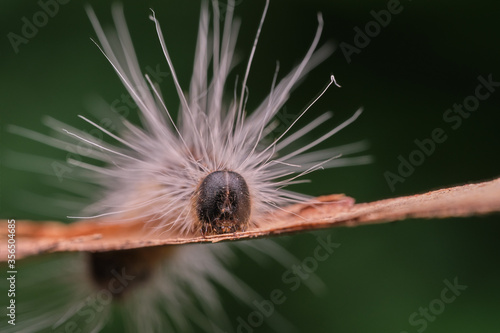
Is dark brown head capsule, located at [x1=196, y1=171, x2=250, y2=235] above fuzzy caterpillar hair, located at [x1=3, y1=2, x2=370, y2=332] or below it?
below

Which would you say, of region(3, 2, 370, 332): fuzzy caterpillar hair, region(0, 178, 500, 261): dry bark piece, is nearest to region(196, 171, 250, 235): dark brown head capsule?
region(3, 2, 370, 332): fuzzy caterpillar hair

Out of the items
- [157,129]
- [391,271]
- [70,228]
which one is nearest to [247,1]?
[157,129]

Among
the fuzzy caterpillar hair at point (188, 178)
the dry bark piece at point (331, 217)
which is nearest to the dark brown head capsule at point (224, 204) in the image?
the fuzzy caterpillar hair at point (188, 178)

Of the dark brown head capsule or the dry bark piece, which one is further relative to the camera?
the dark brown head capsule

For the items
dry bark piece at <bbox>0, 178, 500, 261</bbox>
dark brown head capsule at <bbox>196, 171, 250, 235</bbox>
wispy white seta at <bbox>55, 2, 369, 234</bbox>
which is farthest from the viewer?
wispy white seta at <bbox>55, 2, 369, 234</bbox>

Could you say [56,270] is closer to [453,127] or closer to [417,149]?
[417,149]

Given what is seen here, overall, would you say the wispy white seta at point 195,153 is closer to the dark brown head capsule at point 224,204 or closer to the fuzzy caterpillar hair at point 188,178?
the fuzzy caterpillar hair at point 188,178

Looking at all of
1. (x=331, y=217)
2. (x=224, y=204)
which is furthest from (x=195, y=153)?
(x=331, y=217)

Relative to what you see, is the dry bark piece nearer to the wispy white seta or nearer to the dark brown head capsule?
the dark brown head capsule
